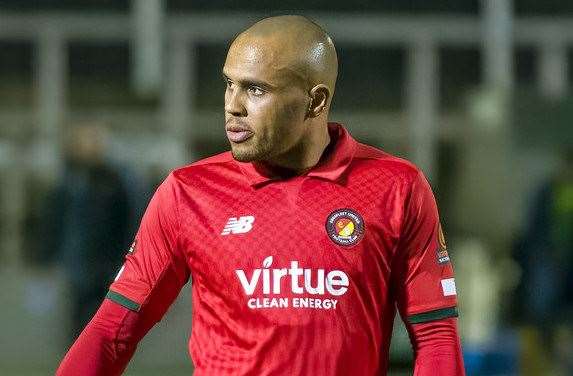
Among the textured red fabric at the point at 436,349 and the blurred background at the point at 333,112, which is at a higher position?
the textured red fabric at the point at 436,349

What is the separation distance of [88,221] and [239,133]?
505 centimetres

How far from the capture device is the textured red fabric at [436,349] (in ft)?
8.71

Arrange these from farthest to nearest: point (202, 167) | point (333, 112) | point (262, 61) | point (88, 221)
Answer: point (333, 112) → point (88, 221) → point (202, 167) → point (262, 61)

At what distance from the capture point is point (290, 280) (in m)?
2.63

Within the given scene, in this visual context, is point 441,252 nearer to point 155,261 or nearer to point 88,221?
point 155,261

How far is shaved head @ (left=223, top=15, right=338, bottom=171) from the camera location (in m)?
2.61

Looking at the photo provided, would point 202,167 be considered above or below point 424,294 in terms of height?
above

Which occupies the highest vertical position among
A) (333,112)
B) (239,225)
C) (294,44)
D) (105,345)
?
(294,44)

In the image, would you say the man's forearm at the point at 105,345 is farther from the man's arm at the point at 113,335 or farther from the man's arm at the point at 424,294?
the man's arm at the point at 424,294

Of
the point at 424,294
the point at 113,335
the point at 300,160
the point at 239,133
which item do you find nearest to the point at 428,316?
the point at 424,294

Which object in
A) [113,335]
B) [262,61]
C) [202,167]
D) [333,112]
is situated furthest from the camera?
[333,112]

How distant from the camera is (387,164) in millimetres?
2744

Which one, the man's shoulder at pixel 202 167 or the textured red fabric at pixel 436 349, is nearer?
the textured red fabric at pixel 436 349

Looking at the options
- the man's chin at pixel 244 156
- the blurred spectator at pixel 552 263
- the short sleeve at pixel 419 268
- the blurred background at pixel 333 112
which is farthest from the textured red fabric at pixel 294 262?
the blurred background at pixel 333 112
